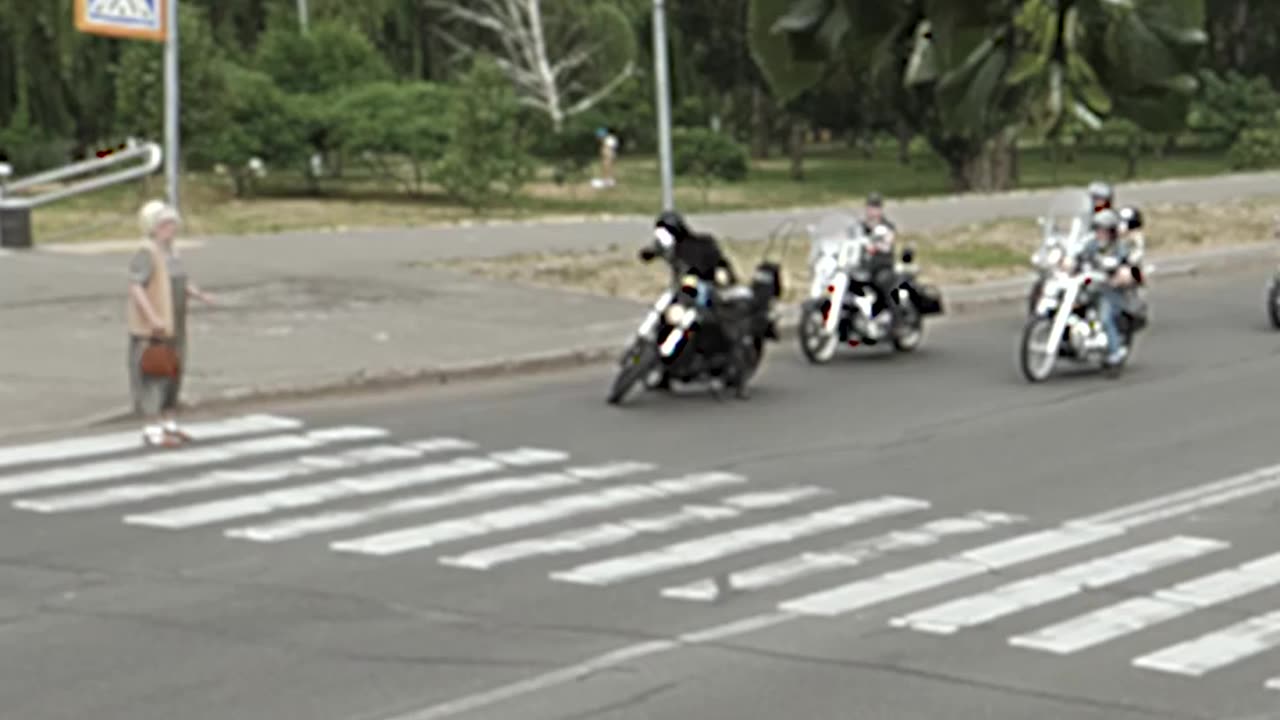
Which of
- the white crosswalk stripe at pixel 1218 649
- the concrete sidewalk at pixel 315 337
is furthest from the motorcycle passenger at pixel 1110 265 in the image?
the white crosswalk stripe at pixel 1218 649

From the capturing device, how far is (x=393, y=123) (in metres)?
41.2

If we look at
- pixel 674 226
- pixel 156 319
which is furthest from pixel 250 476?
pixel 674 226

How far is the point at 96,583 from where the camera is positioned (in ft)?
33.0

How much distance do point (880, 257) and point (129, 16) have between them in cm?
906

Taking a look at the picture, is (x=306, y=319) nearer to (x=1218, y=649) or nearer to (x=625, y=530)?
(x=625, y=530)

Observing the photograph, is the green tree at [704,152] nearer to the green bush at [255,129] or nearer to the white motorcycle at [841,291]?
the green bush at [255,129]

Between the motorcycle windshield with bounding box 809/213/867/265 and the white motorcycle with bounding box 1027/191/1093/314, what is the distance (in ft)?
5.41

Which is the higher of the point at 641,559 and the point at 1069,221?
the point at 1069,221

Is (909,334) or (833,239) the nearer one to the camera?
(833,239)

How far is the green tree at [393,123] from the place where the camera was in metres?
41.0

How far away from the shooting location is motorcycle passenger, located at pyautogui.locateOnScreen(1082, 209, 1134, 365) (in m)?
18.0

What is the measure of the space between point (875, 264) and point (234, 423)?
6.63m

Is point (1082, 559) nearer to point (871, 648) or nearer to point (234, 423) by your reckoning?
point (871, 648)

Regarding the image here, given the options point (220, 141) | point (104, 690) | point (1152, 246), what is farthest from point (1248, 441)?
point (220, 141)
